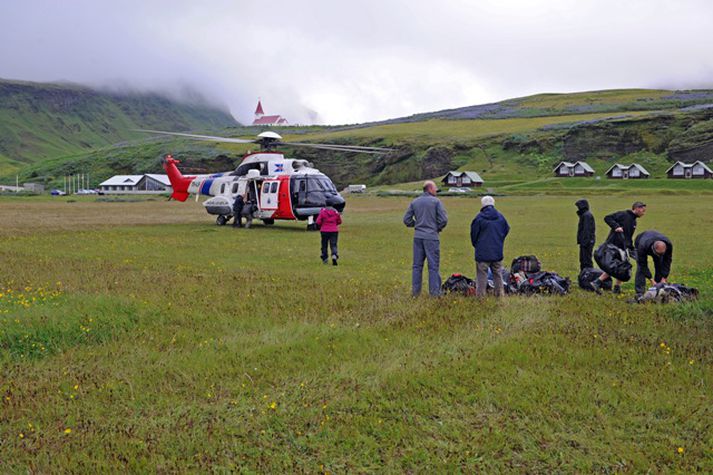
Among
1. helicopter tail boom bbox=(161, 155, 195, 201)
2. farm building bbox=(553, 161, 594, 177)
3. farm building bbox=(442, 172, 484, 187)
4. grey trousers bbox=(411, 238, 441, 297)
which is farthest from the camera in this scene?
farm building bbox=(553, 161, 594, 177)

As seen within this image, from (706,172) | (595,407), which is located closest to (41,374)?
(595,407)

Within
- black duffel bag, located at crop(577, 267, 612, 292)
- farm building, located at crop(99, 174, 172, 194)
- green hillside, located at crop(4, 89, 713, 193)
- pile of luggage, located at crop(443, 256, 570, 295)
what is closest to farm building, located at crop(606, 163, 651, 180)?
green hillside, located at crop(4, 89, 713, 193)

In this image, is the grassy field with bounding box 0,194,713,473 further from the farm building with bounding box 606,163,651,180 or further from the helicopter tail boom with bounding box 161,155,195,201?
the farm building with bounding box 606,163,651,180

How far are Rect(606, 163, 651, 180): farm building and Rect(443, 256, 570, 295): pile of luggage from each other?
3276 inches

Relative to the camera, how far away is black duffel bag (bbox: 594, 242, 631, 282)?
10672 millimetres

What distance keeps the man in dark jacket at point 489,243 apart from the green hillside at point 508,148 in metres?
64.3

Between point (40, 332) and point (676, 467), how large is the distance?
7.13 m

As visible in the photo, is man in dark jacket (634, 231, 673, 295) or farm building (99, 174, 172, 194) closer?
man in dark jacket (634, 231, 673, 295)

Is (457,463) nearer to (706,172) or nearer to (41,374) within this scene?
(41,374)

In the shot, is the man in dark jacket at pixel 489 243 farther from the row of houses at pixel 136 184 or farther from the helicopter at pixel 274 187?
the row of houses at pixel 136 184

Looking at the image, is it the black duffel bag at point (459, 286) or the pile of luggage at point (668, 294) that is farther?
the black duffel bag at point (459, 286)

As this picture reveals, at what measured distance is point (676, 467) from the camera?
4.61m

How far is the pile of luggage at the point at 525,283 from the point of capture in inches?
417

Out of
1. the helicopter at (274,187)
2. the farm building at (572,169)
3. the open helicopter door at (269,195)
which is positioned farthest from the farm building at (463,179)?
the open helicopter door at (269,195)
